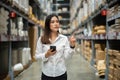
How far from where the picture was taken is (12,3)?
5594 millimetres

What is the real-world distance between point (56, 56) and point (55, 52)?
10cm

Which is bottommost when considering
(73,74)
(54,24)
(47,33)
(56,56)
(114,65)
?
(73,74)

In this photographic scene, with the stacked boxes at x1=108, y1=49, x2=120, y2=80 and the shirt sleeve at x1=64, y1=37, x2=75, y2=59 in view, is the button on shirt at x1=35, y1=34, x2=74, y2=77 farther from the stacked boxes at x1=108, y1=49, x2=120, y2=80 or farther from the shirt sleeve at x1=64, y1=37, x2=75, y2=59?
the stacked boxes at x1=108, y1=49, x2=120, y2=80

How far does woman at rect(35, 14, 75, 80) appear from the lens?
288 centimetres

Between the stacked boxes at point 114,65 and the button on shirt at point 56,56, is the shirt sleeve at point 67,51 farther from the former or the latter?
the stacked boxes at point 114,65

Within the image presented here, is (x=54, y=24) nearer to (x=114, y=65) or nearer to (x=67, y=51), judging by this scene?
(x=67, y=51)

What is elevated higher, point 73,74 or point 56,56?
point 56,56

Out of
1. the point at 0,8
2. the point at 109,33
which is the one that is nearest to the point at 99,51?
the point at 109,33

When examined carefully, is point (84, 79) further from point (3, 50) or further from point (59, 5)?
point (59, 5)

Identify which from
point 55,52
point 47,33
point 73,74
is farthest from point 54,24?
point 73,74

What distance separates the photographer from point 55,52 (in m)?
2.81

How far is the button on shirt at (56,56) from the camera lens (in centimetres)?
288

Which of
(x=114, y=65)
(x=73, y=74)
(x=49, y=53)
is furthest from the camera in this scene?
(x=73, y=74)

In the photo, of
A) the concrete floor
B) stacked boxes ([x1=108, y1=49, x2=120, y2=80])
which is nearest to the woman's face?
stacked boxes ([x1=108, y1=49, x2=120, y2=80])
